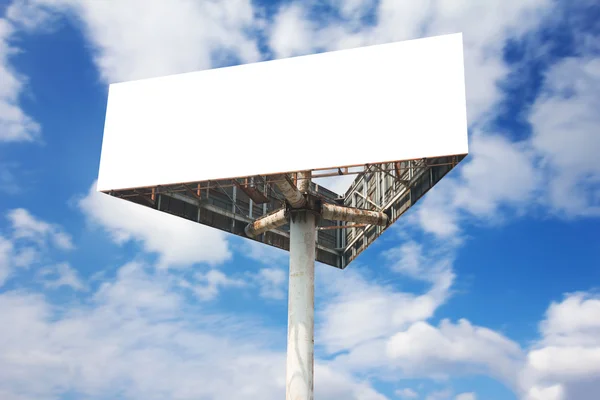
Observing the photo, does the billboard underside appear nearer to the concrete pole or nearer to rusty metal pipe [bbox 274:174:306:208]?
rusty metal pipe [bbox 274:174:306:208]

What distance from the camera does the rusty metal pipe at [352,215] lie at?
37656 millimetres

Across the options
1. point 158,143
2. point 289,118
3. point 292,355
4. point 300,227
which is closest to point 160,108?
point 158,143

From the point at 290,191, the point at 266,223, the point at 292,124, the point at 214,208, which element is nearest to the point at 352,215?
the point at 290,191

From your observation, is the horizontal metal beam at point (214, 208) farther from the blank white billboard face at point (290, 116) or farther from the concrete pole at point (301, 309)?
the concrete pole at point (301, 309)

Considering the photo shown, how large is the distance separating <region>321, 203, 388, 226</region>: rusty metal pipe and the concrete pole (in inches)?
44.3

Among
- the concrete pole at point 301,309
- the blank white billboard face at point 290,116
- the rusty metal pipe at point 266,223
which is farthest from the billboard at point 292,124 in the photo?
the concrete pole at point 301,309

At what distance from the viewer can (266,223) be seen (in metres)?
39.2

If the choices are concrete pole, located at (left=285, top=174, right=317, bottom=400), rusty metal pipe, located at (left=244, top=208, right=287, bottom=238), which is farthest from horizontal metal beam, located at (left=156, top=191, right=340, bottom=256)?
concrete pole, located at (left=285, top=174, right=317, bottom=400)

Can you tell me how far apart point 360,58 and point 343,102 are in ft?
8.29

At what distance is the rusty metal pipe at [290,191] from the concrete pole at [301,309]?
0.57 m

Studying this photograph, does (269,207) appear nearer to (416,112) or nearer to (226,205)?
(226,205)

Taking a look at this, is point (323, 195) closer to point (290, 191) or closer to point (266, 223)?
point (266, 223)

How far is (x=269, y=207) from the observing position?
45219 mm

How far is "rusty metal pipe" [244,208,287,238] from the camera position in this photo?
124ft
